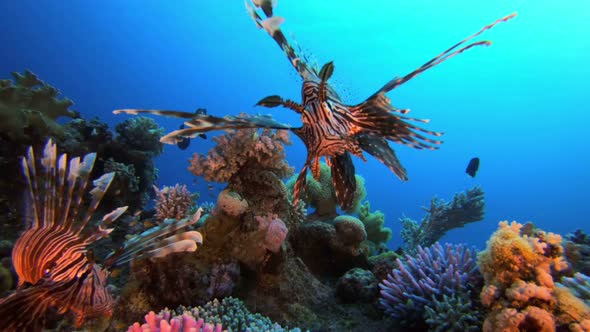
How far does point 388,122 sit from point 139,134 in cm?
563

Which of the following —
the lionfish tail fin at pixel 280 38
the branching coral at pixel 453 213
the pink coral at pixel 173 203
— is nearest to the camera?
the lionfish tail fin at pixel 280 38

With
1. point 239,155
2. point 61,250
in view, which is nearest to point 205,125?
point 61,250

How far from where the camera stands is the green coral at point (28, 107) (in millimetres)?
4461

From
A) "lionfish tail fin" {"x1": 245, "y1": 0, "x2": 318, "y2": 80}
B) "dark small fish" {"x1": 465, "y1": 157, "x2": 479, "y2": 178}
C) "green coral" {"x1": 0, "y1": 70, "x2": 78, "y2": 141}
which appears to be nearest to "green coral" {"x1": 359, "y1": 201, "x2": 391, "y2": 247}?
"dark small fish" {"x1": 465, "y1": 157, "x2": 479, "y2": 178}

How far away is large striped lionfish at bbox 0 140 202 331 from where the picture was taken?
1772 millimetres

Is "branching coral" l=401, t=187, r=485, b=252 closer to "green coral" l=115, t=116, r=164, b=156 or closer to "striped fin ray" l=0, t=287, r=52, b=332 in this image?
"green coral" l=115, t=116, r=164, b=156

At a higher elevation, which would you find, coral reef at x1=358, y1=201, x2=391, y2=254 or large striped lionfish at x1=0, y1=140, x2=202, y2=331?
coral reef at x1=358, y1=201, x2=391, y2=254

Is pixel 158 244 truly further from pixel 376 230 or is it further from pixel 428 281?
pixel 376 230

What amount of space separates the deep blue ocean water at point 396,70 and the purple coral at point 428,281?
140 feet

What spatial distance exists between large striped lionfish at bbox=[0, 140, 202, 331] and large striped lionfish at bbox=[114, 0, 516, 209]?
75cm

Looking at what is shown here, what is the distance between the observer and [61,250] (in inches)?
78.0

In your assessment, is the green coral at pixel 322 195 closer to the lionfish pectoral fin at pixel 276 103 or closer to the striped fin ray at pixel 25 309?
the lionfish pectoral fin at pixel 276 103

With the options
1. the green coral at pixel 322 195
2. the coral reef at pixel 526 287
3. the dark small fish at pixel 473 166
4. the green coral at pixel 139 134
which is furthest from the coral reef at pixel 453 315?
the green coral at pixel 139 134

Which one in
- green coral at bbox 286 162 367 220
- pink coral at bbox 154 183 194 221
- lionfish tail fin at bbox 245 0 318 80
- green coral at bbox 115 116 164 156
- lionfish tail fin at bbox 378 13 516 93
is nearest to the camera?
lionfish tail fin at bbox 378 13 516 93
